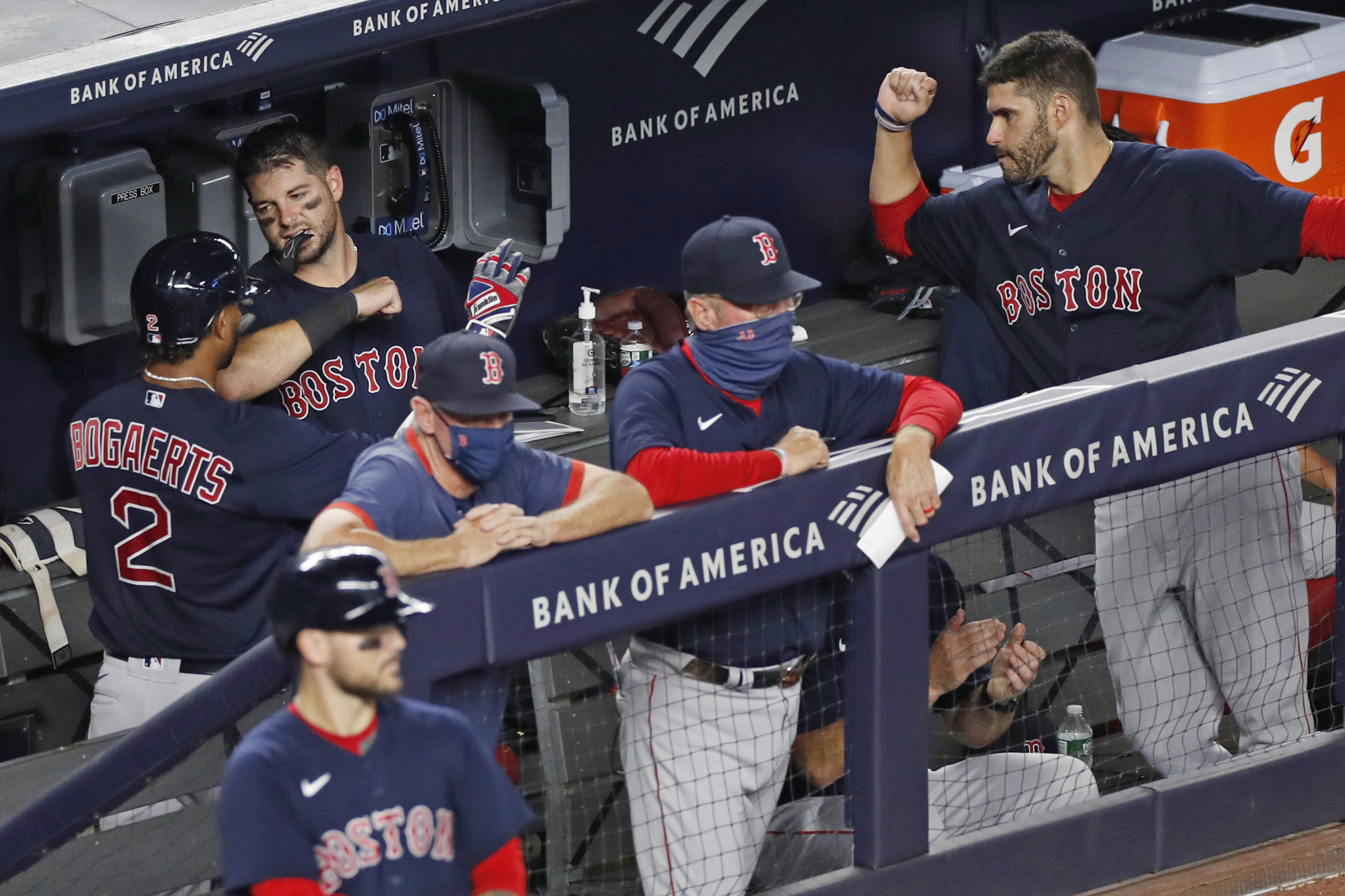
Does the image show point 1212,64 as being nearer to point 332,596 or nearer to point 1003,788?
point 1003,788

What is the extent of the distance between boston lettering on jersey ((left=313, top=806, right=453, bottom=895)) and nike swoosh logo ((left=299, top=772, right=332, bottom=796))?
0.21 ft

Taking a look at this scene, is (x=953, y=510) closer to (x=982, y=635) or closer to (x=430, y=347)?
(x=982, y=635)

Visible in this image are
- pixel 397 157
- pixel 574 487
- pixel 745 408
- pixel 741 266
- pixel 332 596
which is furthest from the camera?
pixel 397 157

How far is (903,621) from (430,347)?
3.08 ft

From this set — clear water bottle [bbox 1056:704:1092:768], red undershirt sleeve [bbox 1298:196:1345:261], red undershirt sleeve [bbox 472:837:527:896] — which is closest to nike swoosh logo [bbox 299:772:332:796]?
red undershirt sleeve [bbox 472:837:527:896]

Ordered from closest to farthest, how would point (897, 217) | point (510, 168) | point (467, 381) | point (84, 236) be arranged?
point (467, 381)
point (897, 217)
point (84, 236)
point (510, 168)

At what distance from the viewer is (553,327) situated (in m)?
5.82

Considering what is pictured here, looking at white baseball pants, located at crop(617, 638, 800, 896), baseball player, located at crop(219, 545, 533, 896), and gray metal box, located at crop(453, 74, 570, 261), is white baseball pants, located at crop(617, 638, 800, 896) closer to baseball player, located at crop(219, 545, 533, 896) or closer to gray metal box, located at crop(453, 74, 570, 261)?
baseball player, located at crop(219, 545, 533, 896)

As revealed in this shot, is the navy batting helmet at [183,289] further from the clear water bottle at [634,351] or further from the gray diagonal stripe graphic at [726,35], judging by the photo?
the gray diagonal stripe graphic at [726,35]

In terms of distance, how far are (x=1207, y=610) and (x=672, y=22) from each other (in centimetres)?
272

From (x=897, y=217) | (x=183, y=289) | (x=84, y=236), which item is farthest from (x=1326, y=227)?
(x=84, y=236)

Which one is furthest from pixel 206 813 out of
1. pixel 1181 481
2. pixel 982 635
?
pixel 1181 481

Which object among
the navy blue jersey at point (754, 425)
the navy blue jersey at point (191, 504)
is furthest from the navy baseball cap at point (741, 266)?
the navy blue jersey at point (191, 504)

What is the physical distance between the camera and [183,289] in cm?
391
